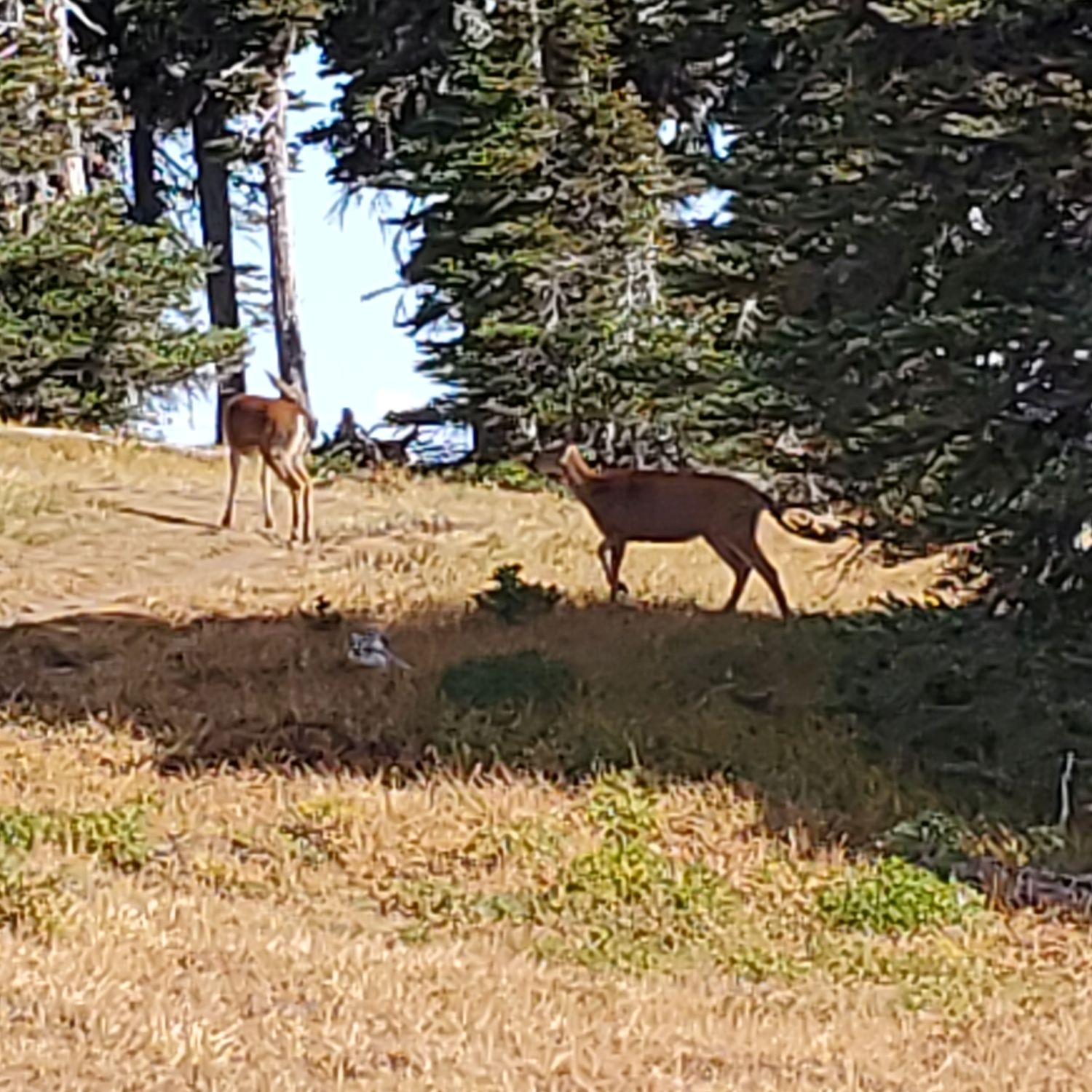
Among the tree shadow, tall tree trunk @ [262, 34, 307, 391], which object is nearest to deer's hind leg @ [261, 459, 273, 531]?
the tree shadow

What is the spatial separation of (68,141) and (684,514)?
1259cm

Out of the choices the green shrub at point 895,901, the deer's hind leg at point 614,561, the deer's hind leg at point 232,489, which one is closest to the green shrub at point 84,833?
the green shrub at point 895,901

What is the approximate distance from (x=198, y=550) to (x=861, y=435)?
7.81m

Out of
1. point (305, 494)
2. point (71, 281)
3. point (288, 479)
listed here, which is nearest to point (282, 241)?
point (71, 281)

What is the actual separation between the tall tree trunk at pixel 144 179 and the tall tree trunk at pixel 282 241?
409 cm

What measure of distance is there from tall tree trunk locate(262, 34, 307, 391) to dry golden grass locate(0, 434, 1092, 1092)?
39.6 ft

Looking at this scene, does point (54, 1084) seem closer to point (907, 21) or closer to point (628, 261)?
point (907, 21)

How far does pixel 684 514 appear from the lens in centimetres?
1480

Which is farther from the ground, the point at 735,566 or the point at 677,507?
the point at 677,507

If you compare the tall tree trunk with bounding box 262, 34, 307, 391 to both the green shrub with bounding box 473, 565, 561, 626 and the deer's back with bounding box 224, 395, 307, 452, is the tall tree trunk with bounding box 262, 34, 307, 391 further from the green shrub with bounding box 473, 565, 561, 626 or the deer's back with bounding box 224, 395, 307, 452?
the green shrub with bounding box 473, 565, 561, 626

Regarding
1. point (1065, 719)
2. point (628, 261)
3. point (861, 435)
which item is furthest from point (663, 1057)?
point (628, 261)

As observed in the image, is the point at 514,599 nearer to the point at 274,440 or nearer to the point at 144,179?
the point at 274,440

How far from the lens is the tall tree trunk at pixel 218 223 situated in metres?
30.0

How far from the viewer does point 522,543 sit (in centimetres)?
1822
